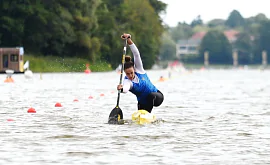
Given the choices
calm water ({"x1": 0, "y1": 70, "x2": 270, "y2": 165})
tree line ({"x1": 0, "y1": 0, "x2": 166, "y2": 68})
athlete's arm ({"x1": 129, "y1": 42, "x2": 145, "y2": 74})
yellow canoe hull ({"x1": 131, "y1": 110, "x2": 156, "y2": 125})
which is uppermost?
tree line ({"x1": 0, "y1": 0, "x2": 166, "y2": 68})

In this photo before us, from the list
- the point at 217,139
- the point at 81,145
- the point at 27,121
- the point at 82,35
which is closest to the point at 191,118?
the point at 27,121

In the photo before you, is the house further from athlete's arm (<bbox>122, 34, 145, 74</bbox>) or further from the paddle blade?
athlete's arm (<bbox>122, 34, 145, 74</bbox>)

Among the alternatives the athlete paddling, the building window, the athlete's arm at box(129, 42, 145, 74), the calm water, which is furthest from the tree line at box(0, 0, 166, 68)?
the athlete's arm at box(129, 42, 145, 74)

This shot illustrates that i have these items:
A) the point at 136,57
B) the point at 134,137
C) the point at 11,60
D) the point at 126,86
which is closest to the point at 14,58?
the point at 11,60

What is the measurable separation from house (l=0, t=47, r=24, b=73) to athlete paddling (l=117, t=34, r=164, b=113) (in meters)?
62.1

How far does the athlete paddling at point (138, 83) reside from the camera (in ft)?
59.9

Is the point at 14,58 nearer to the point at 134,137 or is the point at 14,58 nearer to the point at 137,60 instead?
the point at 137,60

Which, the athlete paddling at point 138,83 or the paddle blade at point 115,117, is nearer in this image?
the athlete paddling at point 138,83

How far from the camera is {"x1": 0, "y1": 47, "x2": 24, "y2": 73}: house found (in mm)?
80500

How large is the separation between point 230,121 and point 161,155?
6.95 m

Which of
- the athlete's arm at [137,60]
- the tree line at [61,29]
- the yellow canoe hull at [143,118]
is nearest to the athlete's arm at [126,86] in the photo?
the athlete's arm at [137,60]

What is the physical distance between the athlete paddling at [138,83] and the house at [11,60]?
62.1 m

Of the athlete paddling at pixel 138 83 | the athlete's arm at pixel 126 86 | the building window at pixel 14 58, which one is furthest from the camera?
the building window at pixel 14 58

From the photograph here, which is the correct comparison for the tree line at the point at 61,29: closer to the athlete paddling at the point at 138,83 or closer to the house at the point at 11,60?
the house at the point at 11,60
